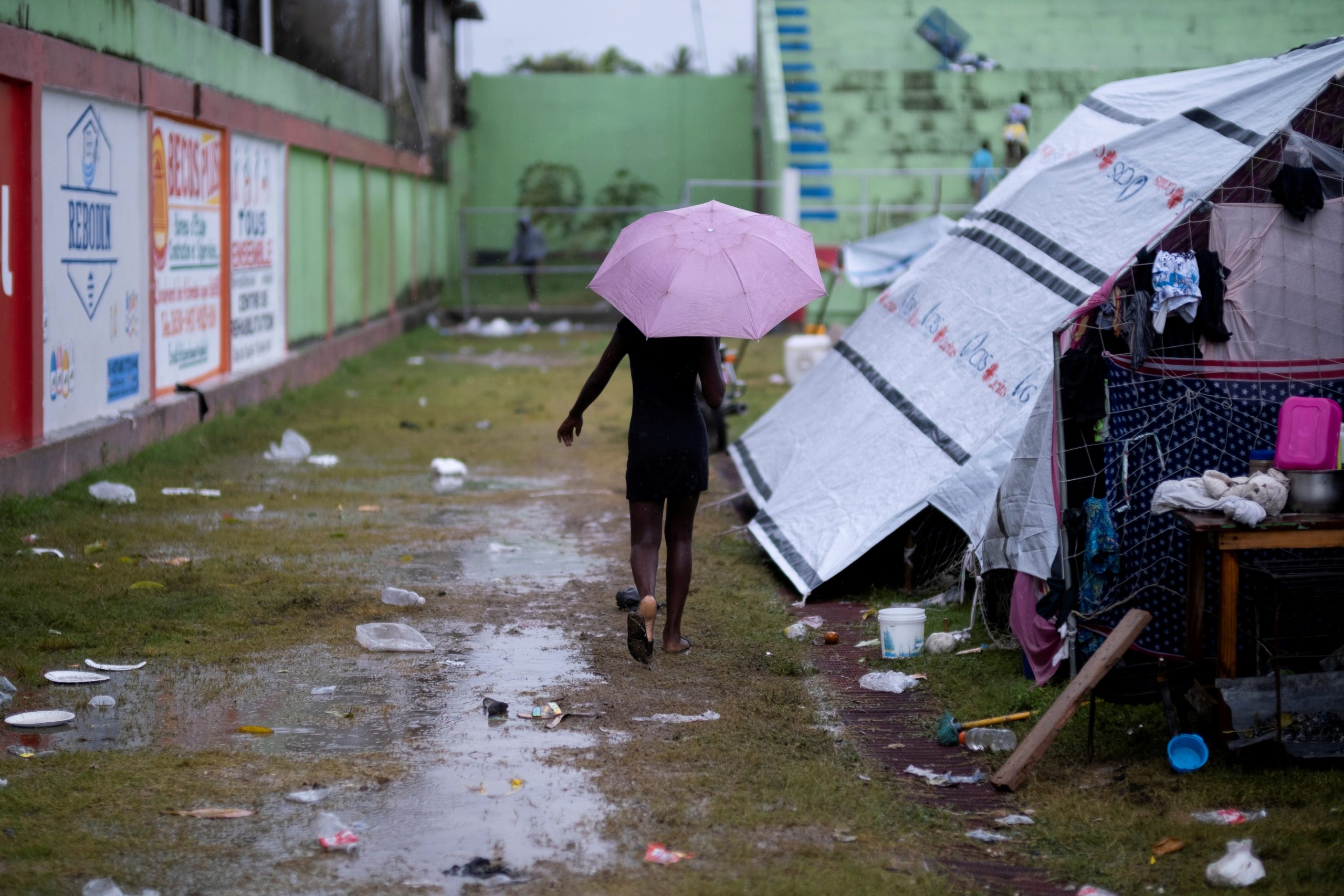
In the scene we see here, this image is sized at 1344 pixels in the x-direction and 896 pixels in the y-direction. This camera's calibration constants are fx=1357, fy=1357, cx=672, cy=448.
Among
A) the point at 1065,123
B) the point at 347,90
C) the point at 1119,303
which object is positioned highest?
the point at 347,90

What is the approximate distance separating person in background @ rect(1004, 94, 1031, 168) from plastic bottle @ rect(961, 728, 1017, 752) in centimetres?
1452

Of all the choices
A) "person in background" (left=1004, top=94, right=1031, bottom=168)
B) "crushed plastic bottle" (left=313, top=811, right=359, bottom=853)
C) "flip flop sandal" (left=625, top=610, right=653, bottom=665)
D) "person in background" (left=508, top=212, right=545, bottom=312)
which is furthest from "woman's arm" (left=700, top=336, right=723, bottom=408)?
"person in background" (left=508, top=212, right=545, bottom=312)

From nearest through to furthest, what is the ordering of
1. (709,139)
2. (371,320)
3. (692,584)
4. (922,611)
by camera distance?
1. (922,611)
2. (692,584)
3. (371,320)
4. (709,139)

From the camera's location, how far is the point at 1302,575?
14.9 feet

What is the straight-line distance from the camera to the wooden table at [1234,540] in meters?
4.49

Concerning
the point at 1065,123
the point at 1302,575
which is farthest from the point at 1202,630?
the point at 1065,123

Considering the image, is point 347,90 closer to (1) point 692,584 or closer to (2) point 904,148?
(2) point 904,148

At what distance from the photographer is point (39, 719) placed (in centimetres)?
487

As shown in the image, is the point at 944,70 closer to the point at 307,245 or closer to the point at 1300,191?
the point at 307,245

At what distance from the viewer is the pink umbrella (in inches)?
211

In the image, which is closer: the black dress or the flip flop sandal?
the flip flop sandal

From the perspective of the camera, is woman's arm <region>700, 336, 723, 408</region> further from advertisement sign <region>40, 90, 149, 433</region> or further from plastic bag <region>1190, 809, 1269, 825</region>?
advertisement sign <region>40, 90, 149, 433</region>

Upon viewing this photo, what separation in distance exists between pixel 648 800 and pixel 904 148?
22357mm

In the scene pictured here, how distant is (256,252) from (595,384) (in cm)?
929
